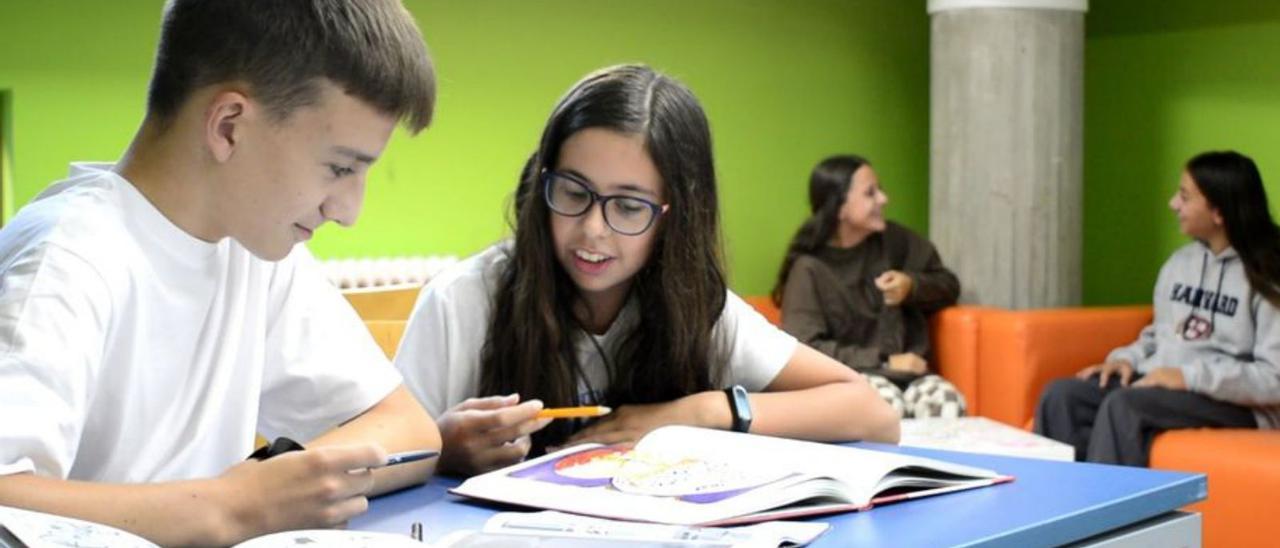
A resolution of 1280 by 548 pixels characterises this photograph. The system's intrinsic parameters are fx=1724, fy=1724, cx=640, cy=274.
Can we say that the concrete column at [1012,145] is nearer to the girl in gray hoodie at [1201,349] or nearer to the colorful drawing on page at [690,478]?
the girl in gray hoodie at [1201,349]

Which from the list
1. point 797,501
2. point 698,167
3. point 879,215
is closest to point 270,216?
point 797,501

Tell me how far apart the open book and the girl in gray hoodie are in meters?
3.31

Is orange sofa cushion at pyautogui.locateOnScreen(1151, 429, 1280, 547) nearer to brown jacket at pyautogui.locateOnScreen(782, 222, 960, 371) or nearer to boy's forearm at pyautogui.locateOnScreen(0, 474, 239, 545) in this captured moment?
brown jacket at pyautogui.locateOnScreen(782, 222, 960, 371)

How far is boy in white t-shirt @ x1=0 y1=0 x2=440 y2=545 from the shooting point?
1479mm

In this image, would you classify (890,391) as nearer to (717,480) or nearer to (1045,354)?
(1045,354)

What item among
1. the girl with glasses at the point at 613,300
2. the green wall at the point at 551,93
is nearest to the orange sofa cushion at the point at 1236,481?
the green wall at the point at 551,93

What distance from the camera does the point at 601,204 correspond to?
2236 mm

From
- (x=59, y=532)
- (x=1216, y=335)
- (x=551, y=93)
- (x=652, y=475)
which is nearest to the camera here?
(x=59, y=532)

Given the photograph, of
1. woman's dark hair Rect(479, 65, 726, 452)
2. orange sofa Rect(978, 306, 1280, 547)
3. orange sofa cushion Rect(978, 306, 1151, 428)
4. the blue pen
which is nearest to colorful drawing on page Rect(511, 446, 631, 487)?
the blue pen

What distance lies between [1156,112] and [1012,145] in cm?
108

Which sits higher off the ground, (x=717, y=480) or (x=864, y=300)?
(x=717, y=480)

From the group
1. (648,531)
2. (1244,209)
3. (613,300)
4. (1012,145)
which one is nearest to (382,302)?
(613,300)

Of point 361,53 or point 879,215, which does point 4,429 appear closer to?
point 361,53

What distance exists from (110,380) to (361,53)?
0.40 meters
